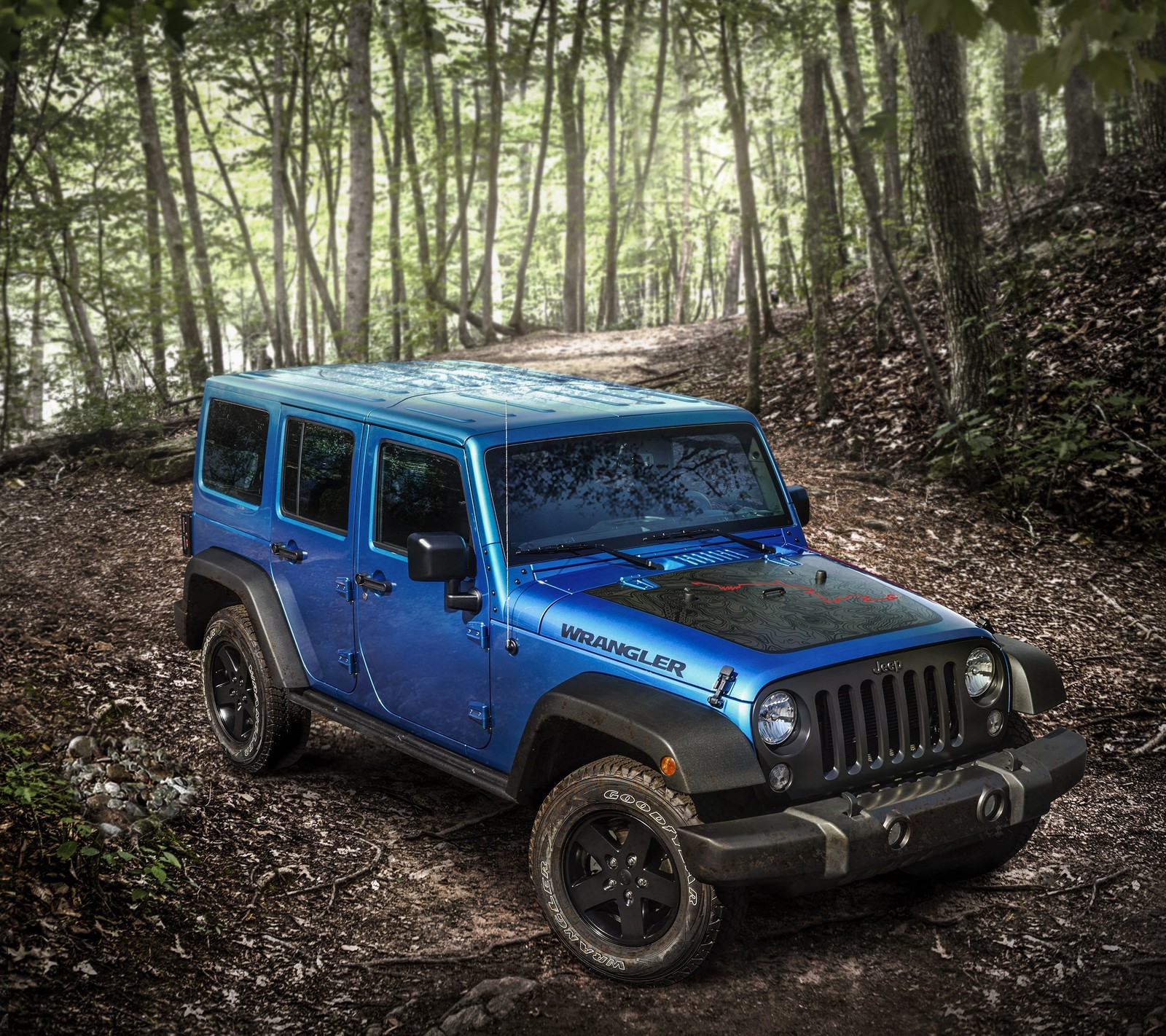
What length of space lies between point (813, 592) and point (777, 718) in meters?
0.81

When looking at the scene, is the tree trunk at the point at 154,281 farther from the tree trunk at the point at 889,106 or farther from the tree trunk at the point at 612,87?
the tree trunk at the point at 889,106

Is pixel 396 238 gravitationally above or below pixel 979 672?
above

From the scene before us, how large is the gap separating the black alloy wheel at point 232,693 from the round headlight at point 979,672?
355cm

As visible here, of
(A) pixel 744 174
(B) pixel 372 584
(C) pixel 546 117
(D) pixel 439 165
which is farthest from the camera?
(D) pixel 439 165

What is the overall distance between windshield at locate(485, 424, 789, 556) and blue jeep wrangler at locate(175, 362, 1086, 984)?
0.5 inches

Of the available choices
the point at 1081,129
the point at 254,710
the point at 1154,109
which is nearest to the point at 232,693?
the point at 254,710

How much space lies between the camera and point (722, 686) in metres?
3.42

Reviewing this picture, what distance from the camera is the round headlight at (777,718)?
3424 millimetres

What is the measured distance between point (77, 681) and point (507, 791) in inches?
138

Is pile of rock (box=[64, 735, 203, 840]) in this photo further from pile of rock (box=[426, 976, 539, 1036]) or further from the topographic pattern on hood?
the topographic pattern on hood

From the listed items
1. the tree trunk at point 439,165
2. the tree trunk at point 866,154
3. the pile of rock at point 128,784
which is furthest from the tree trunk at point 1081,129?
the pile of rock at point 128,784

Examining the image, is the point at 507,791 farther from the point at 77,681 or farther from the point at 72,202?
the point at 72,202

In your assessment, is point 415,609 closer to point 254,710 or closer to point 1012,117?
point 254,710

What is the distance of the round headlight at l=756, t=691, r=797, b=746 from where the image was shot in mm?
3424
